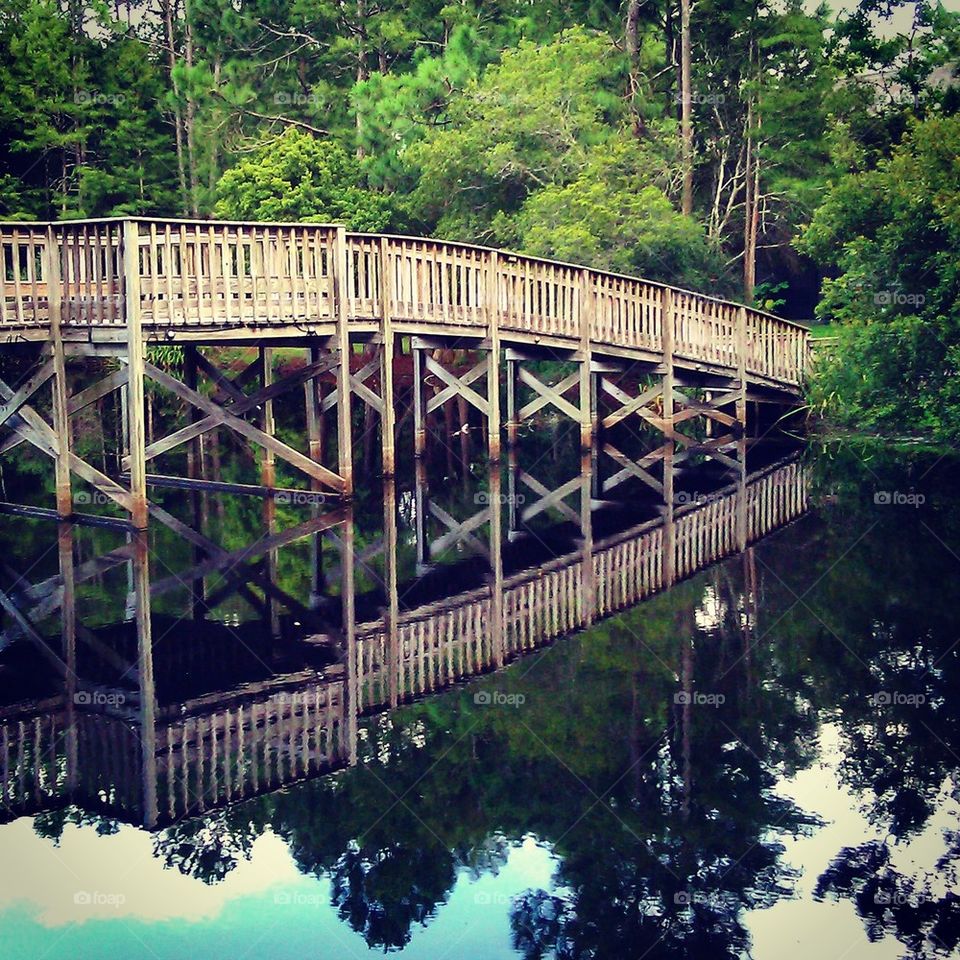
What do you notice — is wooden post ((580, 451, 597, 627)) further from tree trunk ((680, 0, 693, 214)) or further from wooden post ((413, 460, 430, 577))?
tree trunk ((680, 0, 693, 214))

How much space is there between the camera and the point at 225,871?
30.0 feet

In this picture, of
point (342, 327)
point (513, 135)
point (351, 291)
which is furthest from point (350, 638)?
point (513, 135)

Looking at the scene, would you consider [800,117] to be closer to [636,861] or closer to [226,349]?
[226,349]

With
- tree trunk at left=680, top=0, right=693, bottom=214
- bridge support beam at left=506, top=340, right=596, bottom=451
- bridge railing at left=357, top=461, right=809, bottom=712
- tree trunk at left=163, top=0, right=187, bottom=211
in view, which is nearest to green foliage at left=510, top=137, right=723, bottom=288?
tree trunk at left=680, top=0, right=693, bottom=214

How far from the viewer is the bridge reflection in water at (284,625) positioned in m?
10.9

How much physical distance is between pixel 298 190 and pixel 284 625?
2239cm

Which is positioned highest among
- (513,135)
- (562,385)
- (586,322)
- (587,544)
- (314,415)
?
(513,135)

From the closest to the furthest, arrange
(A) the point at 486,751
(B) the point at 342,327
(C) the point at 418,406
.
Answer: (A) the point at 486,751 < (B) the point at 342,327 < (C) the point at 418,406

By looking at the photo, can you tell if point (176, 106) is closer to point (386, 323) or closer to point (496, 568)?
point (386, 323)

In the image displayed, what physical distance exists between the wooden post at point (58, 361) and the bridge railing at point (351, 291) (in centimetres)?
6

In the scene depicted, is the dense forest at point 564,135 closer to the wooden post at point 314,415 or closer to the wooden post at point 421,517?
the wooden post at point 421,517

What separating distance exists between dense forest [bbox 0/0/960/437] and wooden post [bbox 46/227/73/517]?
14916mm

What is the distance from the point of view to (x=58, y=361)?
805 inches

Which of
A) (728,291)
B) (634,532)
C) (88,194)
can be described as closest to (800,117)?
(728,291)
